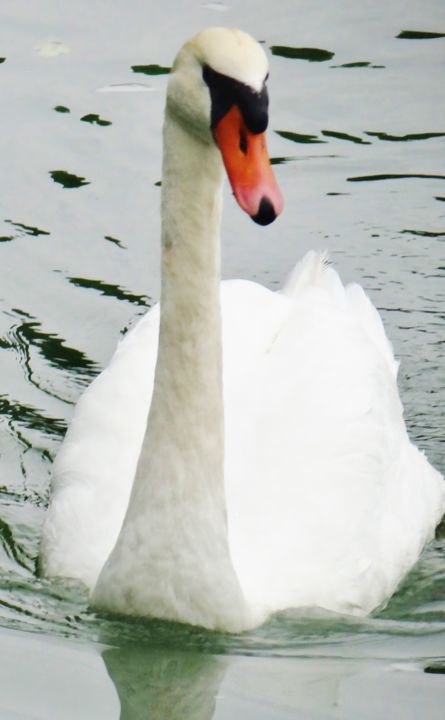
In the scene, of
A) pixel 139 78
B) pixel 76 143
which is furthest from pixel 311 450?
pixel 139 78

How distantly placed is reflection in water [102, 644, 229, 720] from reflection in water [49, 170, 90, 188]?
537cm

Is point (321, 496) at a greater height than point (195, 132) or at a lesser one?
lesser

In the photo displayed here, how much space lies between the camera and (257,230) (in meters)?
10.8

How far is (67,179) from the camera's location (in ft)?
36.2

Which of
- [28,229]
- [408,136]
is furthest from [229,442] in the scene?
[408,136]

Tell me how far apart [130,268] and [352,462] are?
11.6 ft

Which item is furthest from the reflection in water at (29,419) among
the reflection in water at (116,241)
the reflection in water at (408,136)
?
the reflection in water at (408,136)

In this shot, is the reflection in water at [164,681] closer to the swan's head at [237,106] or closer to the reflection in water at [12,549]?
the reflection in water at [12,549]

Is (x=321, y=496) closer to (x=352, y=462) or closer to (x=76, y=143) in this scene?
(x=352, y=462)

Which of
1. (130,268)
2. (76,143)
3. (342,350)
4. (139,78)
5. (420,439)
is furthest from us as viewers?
(139,78)

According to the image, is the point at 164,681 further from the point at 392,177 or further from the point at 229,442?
the point at 392,177

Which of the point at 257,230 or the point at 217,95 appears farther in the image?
the point at 257,230

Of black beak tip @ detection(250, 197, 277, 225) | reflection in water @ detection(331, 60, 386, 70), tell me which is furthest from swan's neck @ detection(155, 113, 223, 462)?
reflection in water @ detection(331, 60, 386, 70)

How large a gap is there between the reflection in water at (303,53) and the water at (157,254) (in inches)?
0.6
